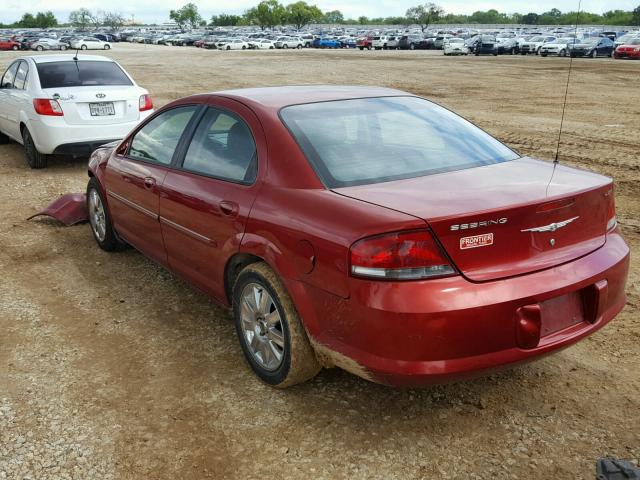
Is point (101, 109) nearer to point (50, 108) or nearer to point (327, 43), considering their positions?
point (50, 108)

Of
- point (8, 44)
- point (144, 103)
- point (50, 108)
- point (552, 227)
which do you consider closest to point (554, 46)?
point (144, 103)

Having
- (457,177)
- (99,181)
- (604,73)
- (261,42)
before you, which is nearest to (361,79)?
(604,73)

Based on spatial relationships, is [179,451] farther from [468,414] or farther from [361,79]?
[361,79]

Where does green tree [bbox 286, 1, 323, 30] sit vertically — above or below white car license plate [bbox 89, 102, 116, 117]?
above

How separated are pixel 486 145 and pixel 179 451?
2.45 m

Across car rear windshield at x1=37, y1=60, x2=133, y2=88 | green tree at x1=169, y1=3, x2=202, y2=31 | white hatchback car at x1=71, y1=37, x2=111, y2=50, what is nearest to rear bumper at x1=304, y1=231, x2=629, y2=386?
car rear windshield at x1=37, y1=60, x2=133, y2=88

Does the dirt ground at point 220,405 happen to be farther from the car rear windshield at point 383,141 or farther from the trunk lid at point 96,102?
the trunk lid at point 96,102

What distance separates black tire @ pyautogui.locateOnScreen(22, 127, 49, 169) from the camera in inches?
380

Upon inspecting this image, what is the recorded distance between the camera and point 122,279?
5398mm

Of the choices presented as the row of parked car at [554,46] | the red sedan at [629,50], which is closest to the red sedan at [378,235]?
the row of parked car at [554,46]

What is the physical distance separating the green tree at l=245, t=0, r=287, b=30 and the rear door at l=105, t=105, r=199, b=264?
571ft

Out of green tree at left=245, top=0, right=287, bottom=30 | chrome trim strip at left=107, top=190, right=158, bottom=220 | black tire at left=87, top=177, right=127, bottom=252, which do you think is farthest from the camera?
green tree at left=245, top=0, right=287, bottom=30

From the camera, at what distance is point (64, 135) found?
30.1ft

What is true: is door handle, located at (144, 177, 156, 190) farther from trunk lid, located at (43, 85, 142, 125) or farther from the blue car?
Result: the blue car
